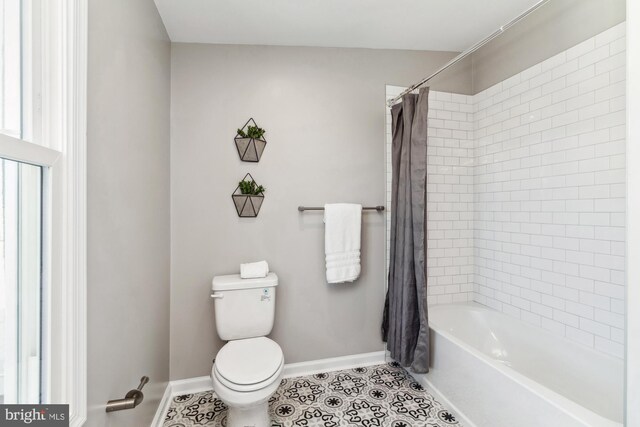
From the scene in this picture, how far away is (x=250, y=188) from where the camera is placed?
6.63 feet

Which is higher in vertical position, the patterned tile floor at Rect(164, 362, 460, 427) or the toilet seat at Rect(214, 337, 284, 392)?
the toilet seat at Rect(214, 337, 284, 392)

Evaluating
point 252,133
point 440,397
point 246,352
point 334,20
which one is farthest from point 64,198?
point 440,397

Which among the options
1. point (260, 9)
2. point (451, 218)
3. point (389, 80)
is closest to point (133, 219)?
point (260, 9)

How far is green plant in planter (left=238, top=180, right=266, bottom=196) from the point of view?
201 centimetres

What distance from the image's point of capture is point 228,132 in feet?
6.63

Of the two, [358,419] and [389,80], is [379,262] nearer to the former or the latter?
[358,419]

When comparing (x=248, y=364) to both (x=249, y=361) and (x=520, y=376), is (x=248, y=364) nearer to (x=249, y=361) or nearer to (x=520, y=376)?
(x=249, y=361)

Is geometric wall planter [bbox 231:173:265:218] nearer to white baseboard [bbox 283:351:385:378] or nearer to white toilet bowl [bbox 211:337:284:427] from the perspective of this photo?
white toilet bowl [bbox 211:337:284:427]

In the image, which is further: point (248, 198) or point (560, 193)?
point (248, 198)

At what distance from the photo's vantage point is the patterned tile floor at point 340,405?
5.53ft

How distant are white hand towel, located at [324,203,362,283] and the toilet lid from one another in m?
0.63

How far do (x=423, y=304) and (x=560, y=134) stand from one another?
4.37 ft

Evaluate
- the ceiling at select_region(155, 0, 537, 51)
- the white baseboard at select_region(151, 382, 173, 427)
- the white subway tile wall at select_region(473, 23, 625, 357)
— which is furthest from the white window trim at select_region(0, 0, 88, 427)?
the white subway tile wall at select_region(473, 23, 625, 357)

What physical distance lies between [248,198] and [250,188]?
7 centimetres
